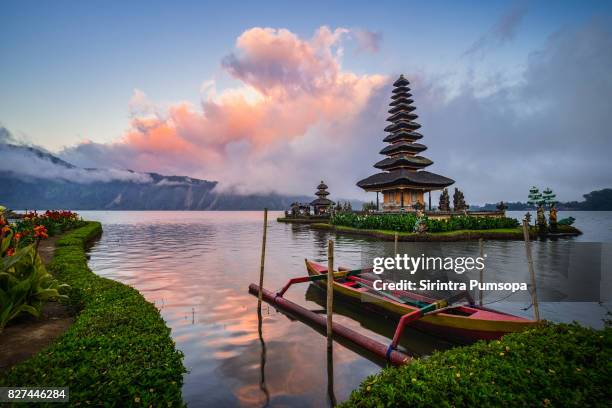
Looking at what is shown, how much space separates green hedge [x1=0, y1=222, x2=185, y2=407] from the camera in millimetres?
3895

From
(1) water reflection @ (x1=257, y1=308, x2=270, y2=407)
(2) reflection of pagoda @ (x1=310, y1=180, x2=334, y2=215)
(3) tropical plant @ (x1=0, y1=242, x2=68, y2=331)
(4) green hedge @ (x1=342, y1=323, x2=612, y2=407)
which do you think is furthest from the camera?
(2) reflection of pagoda @ (x1=310, y1=180, x2=334, y2=215)

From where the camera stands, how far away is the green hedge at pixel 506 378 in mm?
4082

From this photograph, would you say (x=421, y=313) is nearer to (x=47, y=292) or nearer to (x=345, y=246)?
(x=47, y=292)

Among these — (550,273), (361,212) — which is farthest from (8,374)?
(361,212)

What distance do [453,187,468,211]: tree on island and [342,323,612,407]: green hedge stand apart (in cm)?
4254

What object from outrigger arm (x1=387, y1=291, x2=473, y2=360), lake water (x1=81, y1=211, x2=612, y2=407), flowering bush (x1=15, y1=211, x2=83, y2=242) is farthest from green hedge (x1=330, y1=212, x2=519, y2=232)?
flowering bush (x1=15, y1=211, x2=83, y2=242)

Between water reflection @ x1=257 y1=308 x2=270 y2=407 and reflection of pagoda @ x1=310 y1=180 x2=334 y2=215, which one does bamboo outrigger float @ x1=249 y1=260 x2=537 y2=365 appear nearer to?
water reflection @ x1=257 y1=308 x2=270 y2=407

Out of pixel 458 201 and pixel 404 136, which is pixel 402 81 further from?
pixel 458 201

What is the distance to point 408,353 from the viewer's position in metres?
7.99

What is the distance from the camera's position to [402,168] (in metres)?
46.9

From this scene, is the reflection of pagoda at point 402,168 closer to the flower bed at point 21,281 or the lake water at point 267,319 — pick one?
the lake water at point 267,319

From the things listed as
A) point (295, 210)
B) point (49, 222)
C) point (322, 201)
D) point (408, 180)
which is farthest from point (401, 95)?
point (49, 222)

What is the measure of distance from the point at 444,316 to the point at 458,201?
41.8 meters

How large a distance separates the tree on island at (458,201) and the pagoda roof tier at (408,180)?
2160mm
